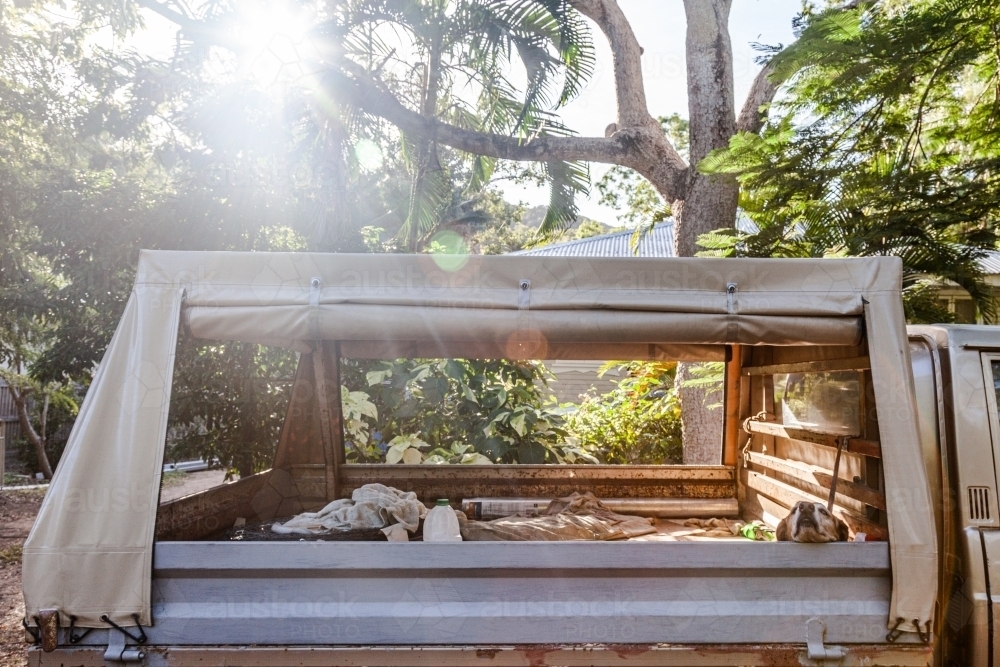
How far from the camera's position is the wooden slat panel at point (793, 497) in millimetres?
3041

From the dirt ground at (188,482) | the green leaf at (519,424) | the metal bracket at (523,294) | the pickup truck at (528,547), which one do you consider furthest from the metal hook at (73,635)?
the dirt ground at (188,482)

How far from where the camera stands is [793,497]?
3.85 m

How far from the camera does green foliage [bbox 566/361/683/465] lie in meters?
8.28

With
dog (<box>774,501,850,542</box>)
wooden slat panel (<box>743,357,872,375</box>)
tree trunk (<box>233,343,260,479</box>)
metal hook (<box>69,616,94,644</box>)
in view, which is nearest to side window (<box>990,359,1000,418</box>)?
wooden slat panel (<box>743,357,872,375</box>)

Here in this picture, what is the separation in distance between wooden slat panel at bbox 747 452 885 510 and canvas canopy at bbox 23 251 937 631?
0.56m

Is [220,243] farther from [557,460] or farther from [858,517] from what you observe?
[858,517]

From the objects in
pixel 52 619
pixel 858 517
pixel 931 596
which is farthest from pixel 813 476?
pixel 52 619

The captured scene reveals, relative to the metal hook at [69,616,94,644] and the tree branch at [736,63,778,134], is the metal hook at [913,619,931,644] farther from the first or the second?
the tree branch at [736,63,778,134]

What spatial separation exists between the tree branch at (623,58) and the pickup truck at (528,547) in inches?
234

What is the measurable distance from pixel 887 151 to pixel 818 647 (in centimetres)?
441

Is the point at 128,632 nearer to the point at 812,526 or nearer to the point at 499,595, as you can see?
the point at 499,595

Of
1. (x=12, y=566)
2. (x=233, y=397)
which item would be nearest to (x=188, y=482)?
(x=12, y=566)

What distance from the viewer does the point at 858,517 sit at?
3.19 m

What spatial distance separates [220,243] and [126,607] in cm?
483
